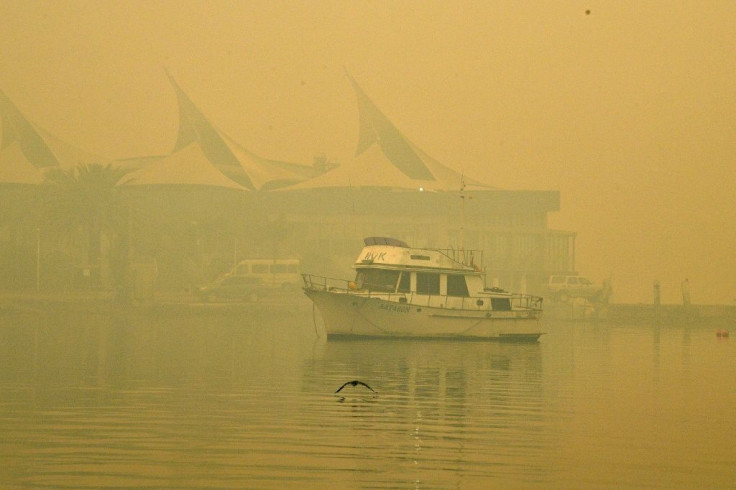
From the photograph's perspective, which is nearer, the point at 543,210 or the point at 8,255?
the point at 8,255

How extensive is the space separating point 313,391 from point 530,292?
7979 cm

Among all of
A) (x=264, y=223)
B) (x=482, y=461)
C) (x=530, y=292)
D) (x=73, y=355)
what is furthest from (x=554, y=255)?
(x=482, y=461)

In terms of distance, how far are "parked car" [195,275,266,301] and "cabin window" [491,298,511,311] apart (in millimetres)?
38306

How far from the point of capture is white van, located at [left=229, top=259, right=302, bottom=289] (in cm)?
8544

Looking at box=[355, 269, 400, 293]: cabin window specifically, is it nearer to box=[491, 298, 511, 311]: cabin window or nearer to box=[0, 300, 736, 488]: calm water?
box=[0, 300, 736, 488]: calm water

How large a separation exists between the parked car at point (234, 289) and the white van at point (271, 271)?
1.94 feet

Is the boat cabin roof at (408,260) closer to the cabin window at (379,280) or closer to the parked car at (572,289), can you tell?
the cabin window at (379,280)

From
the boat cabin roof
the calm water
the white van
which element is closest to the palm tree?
the white van

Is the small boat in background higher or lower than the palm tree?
lower

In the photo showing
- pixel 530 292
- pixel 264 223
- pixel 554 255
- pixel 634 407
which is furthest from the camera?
pixel 554 255

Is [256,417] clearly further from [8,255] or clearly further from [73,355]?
[8,255]

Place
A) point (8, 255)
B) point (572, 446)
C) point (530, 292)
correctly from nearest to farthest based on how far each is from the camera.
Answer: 1. point (572, 446)
2. point (8, 255)
3. point (530, 292)

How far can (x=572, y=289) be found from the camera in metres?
92.2

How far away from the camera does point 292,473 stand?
16031 mm
